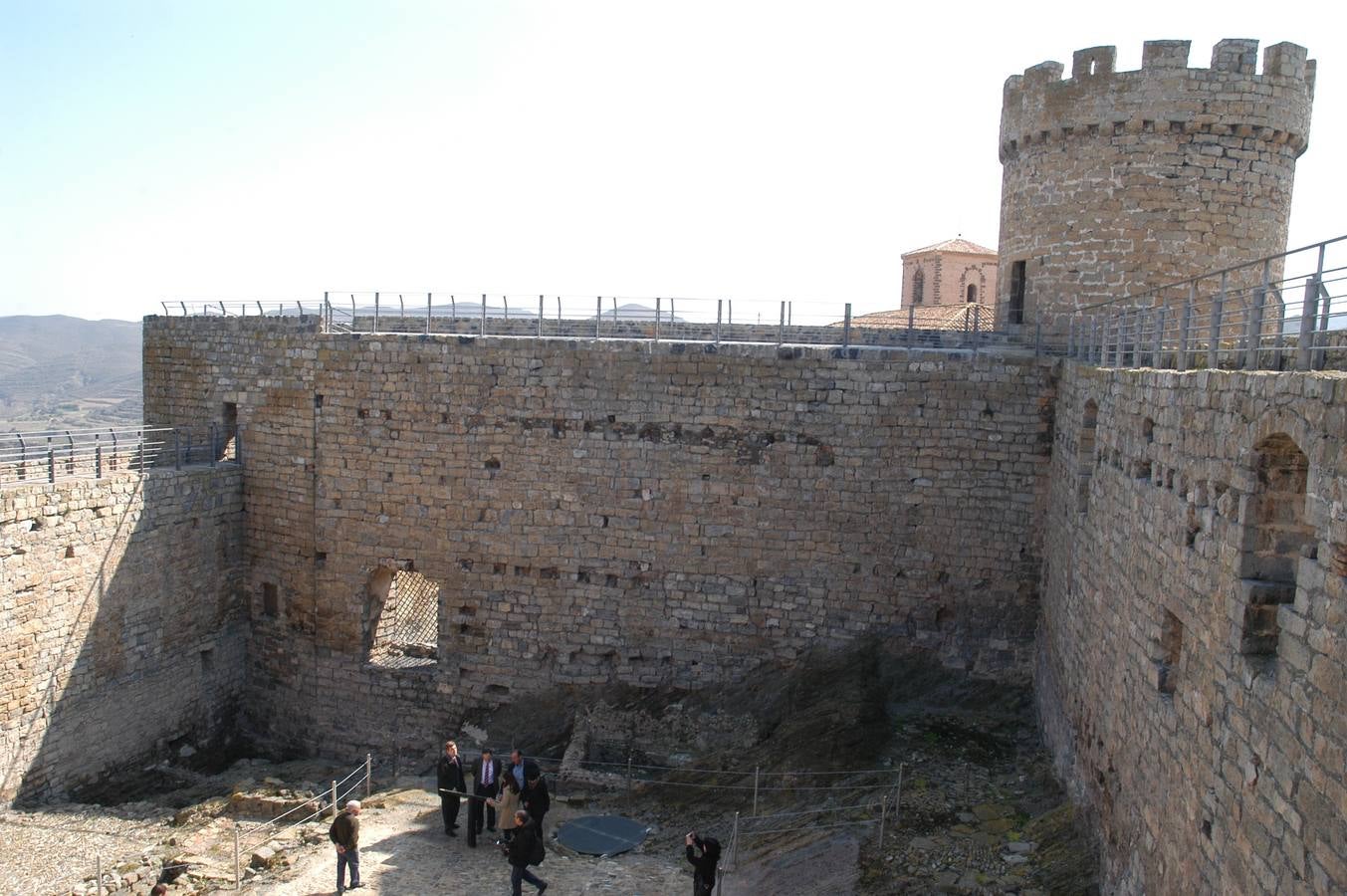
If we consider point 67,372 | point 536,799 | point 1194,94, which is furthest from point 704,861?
point 67,372

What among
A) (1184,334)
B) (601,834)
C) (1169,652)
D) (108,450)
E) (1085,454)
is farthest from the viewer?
(108,450)

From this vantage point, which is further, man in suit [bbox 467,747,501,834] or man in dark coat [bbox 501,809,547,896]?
man in suit [bbox 467,747,501,834]

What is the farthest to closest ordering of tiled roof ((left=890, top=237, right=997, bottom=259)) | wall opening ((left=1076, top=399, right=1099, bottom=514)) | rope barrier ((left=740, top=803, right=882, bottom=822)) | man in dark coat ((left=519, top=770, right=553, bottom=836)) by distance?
tiled roof ((left=890, top=237, right=997, bottom=259)) < rope barrier ((left=740, top=803, right=882, bottom=822)) < man in dark coat ((left=519, top=770, right=553, bottom=836)) < wall opening ((left=1076, top=399, right=1099, bottom=514))

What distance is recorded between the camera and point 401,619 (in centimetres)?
1681


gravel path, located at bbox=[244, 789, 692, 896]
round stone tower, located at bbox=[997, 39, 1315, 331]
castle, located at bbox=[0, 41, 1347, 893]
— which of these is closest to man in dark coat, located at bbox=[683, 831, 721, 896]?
gravel path, located at bbox=[244, 789, 692, 896]

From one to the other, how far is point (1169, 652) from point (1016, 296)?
8.82 metres

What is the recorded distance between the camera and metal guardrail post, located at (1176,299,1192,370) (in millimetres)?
7691

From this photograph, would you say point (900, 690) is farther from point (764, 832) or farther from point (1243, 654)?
point (1243, 654)

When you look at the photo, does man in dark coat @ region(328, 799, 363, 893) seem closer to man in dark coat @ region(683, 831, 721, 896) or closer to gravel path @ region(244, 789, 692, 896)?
gravel path @ region(244, 789, 692, 896)

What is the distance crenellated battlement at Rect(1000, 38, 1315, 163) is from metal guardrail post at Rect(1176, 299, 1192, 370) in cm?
654

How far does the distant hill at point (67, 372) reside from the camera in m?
95.1

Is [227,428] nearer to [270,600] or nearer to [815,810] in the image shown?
[270,600]

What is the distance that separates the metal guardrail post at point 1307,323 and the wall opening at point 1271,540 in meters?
A: 0.46

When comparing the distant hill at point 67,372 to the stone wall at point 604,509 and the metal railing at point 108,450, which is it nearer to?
the metal railing at point 108,450
